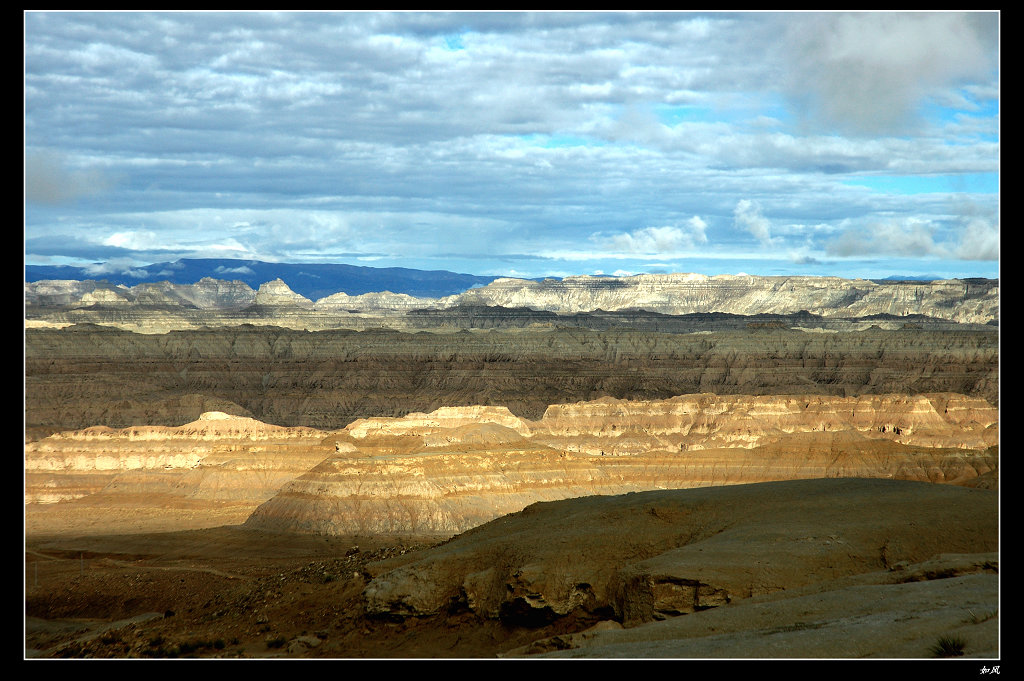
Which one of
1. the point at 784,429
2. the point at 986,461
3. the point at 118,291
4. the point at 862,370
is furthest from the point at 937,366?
the point at 118,291

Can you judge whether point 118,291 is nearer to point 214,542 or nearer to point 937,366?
point 214,542

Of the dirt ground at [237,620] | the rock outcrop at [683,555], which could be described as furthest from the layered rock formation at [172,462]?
the rock outcrop at [683,555]

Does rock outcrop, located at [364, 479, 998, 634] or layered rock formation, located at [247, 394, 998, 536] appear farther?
layered rock formation, located at [247, 394, 998, 536]

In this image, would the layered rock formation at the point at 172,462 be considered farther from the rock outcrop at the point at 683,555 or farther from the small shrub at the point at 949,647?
the small shrub at the point at 949,647

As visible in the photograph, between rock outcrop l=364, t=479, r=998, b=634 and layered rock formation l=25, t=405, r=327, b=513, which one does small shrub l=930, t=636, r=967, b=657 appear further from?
layered rock formation l=25, t=405, r=327, b=513

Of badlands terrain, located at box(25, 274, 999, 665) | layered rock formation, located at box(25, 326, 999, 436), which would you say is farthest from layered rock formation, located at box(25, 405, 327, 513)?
layered rock formation, located at box(25, 326, 999, 436)

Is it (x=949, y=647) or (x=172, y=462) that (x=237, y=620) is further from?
(x=172, y=462)

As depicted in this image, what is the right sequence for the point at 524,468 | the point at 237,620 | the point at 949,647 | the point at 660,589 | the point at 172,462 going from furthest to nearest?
1. the point at 172,462
2. the point at 524,468
3. the point at 237,620
4. the point at 660,589
5. the point at 949,647

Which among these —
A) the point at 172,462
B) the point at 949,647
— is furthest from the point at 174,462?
the point at 949,647
